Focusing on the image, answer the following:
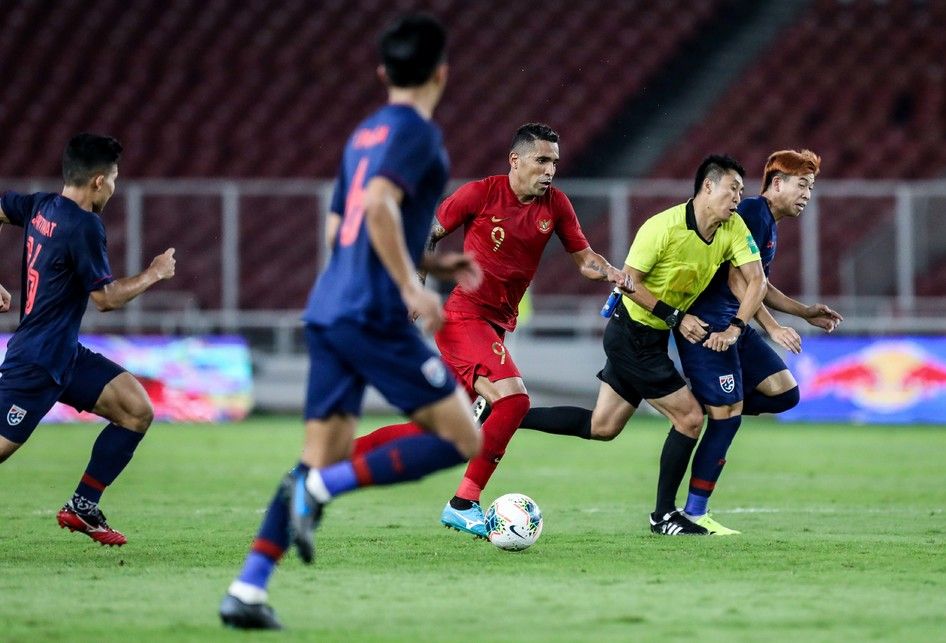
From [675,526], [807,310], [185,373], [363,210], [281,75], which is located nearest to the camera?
[363,210]

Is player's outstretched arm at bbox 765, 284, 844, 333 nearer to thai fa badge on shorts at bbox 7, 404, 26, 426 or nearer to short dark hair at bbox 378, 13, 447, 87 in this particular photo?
short dark hair at bbox 378, 13, 447, 87

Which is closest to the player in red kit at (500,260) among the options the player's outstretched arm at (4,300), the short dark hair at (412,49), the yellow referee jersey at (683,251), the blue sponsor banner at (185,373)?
the yellow referee jersey at (683,251)

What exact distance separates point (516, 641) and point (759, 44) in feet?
80.0

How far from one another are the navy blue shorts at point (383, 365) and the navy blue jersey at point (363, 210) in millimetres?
55

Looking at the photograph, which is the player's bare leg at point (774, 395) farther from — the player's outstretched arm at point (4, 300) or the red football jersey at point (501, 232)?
the player's outstretched arm at point (4, 300)

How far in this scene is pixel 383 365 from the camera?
5.15m

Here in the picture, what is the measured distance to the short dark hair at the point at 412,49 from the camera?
203 inches

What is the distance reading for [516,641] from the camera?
475 centimetres

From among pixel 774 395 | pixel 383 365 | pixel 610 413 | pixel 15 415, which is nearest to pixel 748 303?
pixel 774 395

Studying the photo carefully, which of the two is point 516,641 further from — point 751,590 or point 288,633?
point 751,590

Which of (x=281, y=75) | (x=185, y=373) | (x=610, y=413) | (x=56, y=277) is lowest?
(x=185, y=373)

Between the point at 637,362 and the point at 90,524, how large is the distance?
10.8 feet

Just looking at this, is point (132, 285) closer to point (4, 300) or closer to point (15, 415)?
point (15, 415)

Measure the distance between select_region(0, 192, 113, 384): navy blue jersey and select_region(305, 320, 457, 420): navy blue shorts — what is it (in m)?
2.06
